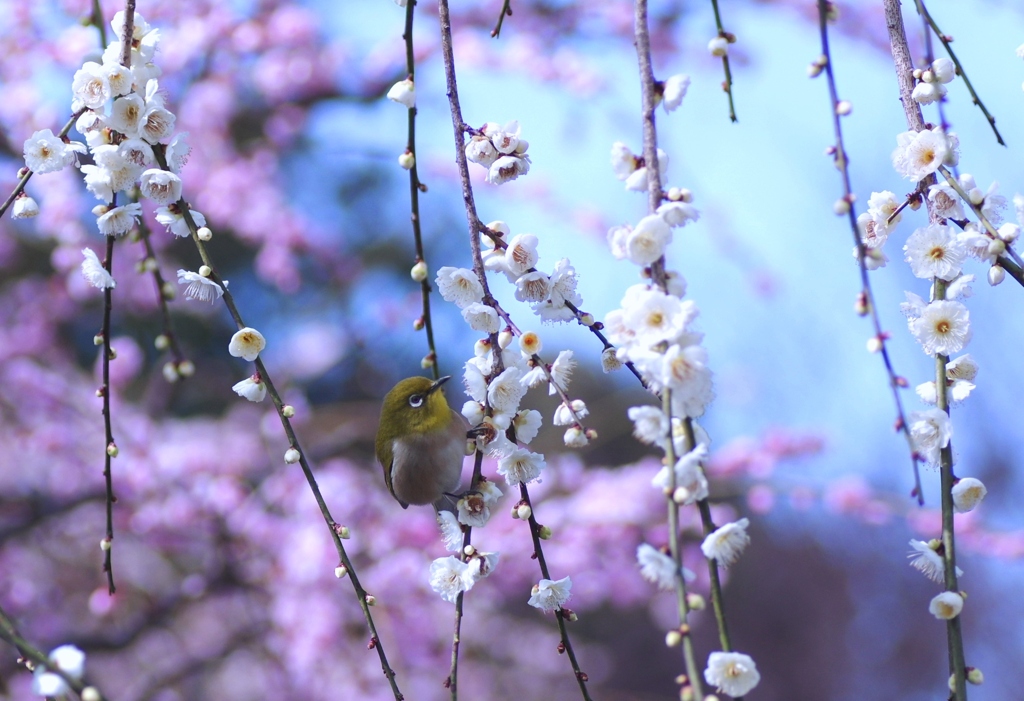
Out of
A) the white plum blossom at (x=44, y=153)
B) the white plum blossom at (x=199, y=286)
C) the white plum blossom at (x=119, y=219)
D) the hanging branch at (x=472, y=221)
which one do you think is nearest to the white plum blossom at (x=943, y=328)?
the hanging branch at (x=472, y=221)

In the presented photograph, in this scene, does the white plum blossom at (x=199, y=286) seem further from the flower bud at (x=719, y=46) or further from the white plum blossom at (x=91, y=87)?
the flower bud at (x=719, y=46)

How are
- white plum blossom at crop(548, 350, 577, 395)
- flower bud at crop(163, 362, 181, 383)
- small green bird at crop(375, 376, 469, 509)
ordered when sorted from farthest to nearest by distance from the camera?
small green bird at crop(375, 376, 469, 509)
flower bud at crop(163, 362, 181, 383)
white plum blossom at crop(548, 350, 577, 395)

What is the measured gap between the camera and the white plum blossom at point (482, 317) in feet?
3.36

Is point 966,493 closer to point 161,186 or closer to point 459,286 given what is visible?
point 459,286

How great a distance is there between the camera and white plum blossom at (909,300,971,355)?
98cm

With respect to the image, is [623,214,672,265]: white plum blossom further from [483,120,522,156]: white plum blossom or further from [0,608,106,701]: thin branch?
[0,608,106,701]: thin branch

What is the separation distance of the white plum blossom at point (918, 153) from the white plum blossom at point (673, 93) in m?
0.30

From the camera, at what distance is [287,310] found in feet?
23.8

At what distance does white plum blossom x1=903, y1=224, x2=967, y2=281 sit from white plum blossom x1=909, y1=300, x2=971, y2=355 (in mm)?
37

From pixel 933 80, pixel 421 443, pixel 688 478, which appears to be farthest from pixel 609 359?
pixel 421 443

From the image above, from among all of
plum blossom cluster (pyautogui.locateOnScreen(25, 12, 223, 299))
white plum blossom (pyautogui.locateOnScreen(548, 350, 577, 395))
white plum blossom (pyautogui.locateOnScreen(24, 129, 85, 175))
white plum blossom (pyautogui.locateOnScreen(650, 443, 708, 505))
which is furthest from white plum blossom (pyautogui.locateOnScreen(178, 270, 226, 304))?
white plum blossom (pyautogui.locateOnScreen(650, 443, 708, 505))

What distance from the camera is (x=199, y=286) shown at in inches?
43.5

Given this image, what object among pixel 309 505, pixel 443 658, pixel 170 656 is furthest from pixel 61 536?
pixel 443 658

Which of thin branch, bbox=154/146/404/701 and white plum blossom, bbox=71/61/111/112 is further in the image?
white plum blossom, bbox=71/61/111/112
